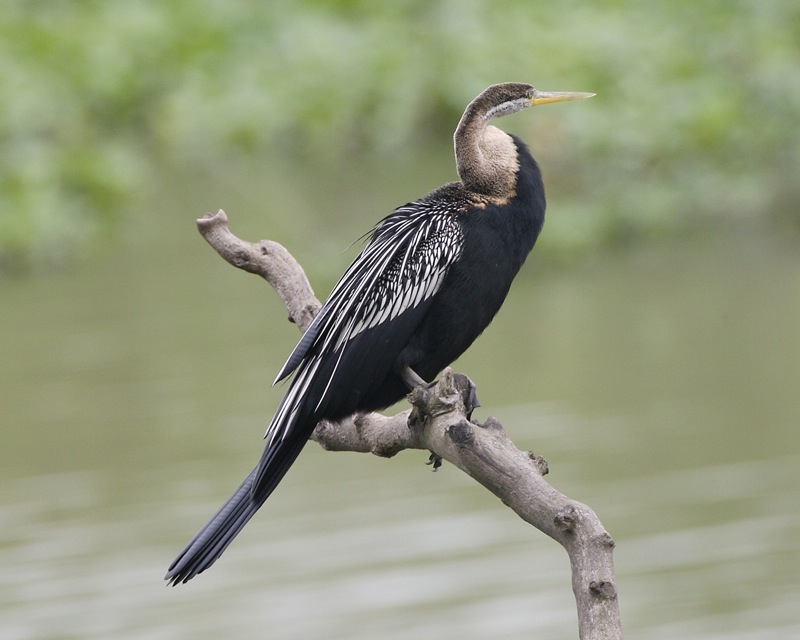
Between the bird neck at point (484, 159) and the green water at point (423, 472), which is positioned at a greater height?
the green water at point (423, 472)

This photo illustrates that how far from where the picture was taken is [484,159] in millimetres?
3242

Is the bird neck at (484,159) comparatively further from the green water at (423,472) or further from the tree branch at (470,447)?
→ the green water at (423,472)

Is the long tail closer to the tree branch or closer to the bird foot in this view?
the tree branch

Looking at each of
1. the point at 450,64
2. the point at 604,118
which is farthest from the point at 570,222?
the point at 450,64

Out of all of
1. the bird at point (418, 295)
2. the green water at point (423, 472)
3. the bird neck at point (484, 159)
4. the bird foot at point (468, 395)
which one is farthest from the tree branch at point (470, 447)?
the green water at point (423, 472)

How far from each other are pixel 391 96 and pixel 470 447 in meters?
8.83

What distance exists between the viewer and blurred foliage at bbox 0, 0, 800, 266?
9500mm

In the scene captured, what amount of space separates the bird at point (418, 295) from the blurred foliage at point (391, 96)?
5.35 m

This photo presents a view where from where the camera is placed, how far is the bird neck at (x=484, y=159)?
3227 mm

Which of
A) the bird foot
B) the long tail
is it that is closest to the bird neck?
the bird foot

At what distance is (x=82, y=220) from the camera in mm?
9867

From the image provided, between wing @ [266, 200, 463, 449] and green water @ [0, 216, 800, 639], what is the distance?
Answer: 1.86 m

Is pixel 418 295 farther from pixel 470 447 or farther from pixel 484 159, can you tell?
pixel 470 447

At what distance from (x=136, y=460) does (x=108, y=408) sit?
557mm
